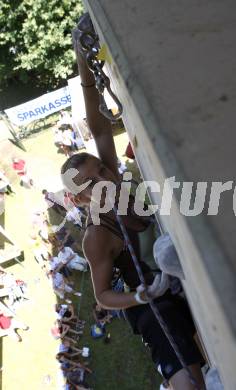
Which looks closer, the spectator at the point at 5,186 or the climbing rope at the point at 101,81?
the climbing rope at the point at 101,81

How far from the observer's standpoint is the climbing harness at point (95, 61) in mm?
2082

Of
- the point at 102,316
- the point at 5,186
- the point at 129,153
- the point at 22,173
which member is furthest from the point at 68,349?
the point at 22,173

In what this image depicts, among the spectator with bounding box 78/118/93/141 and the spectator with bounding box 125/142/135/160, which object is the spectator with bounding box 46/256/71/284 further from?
the spectator with bounding box 78/118/93/141

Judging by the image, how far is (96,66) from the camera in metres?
2.17

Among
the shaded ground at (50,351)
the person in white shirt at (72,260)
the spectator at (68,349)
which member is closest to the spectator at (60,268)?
the person in white shirt at (72,260)

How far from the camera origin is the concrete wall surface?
0.94 m

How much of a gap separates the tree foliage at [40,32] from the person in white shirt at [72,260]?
23.6ft

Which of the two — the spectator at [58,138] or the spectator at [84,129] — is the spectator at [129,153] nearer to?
the spectator at [84,129]

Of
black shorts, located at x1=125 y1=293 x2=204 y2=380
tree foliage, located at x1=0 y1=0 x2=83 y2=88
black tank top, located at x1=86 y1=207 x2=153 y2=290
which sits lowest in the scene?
tree foliage, located at x1=0 y1=0 x2=83 y2=88

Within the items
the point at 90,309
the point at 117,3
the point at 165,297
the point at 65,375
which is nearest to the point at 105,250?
the point at 165,297

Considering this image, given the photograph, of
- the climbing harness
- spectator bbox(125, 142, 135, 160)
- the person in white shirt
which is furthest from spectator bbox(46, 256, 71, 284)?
the climbing harness

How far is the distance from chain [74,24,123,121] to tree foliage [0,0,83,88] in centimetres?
1165

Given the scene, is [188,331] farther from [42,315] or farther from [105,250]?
[42,315]

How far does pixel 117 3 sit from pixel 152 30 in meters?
0.40
